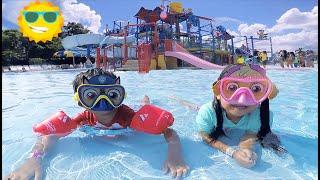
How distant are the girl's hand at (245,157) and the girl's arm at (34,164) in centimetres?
134

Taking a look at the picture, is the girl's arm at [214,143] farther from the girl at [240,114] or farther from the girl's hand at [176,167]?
the girl's hand at [176,167]

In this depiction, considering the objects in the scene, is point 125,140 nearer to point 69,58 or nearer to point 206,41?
point 206,41

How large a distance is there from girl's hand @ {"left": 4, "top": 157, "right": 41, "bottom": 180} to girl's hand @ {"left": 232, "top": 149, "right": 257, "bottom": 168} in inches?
52.8

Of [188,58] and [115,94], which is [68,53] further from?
[115,94]

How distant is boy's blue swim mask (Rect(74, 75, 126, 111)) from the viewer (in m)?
2.97

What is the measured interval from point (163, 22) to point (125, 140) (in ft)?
71.8

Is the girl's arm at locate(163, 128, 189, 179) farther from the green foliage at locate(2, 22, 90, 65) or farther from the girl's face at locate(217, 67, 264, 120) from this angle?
the green foliage at locate(2, 22, 90, 65)

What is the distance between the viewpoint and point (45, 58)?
2828 centimetres

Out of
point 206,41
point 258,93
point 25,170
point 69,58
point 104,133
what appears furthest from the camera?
point 69,58

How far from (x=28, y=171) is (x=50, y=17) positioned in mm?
7304

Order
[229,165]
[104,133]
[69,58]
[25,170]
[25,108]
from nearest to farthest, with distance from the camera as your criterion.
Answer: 1. [25,170]
2. [229,165]
3. [104,133]
4. [25,108]
5. [69,58]

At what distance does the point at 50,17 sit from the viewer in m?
9.11

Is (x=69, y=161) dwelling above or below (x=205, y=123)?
below

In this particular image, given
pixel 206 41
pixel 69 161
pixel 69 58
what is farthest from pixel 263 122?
pixel 69 58
